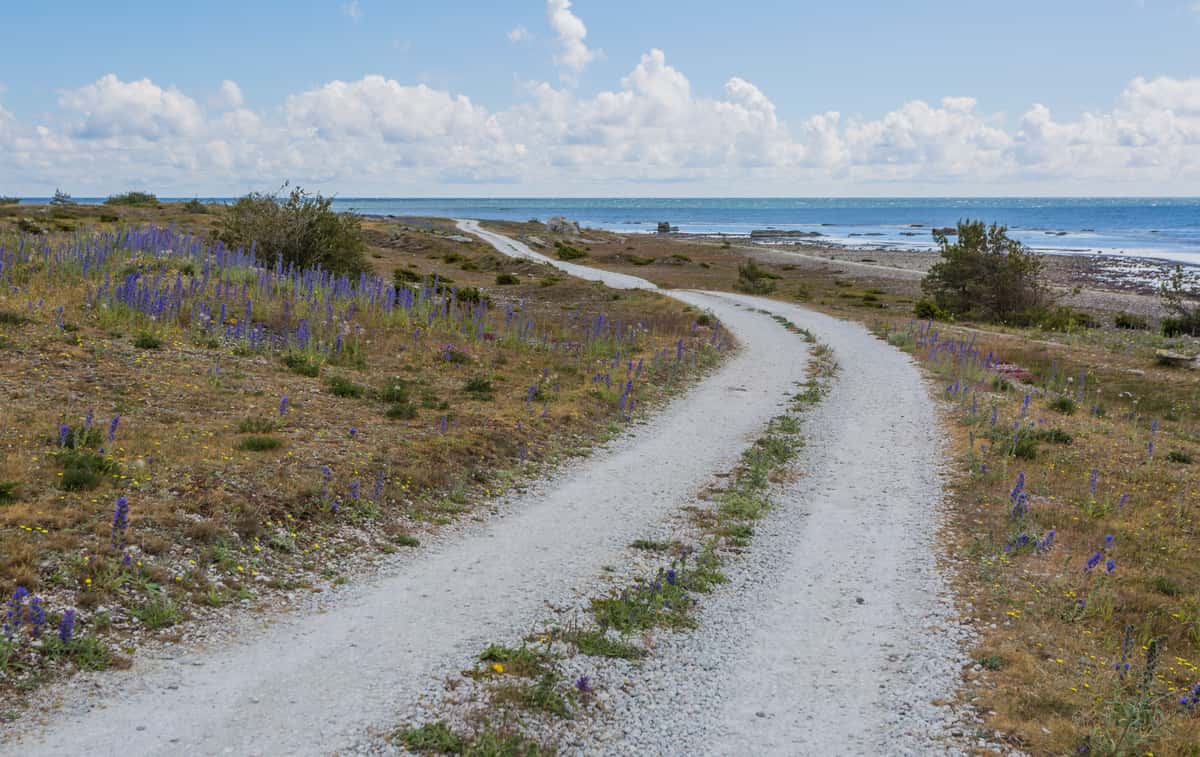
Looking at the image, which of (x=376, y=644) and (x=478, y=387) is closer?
(x=376, y=644)

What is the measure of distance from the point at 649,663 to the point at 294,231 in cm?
2457

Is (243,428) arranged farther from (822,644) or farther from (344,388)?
(822,644)

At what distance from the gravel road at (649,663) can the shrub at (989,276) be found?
32.6m

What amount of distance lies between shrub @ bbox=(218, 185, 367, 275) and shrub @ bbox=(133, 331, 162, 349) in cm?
1162

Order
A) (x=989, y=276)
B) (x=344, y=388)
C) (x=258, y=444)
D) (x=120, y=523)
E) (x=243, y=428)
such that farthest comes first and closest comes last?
1. (x=989, y=276)
2. (x=344, y=388)
3. (x=243, y=428)
4. (x=258, y=444)
5. (x=120, y=523)

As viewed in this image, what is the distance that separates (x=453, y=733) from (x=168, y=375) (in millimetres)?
10511

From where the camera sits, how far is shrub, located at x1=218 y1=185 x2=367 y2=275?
2816cm

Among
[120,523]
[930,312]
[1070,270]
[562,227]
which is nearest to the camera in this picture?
[120,523]

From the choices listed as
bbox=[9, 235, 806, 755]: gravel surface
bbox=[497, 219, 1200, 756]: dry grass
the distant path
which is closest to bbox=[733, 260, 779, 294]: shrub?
bbox=[497, 219, 1200, 756]: dry grass

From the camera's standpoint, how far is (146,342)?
15727 millimetres

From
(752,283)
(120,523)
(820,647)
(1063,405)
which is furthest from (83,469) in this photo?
(752,283)

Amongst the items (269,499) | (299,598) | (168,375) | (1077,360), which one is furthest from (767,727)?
(1077,360)

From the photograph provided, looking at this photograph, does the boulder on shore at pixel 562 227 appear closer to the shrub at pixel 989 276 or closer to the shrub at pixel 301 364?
the shrub at pixel 989 276

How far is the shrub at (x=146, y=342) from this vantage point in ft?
51.4
